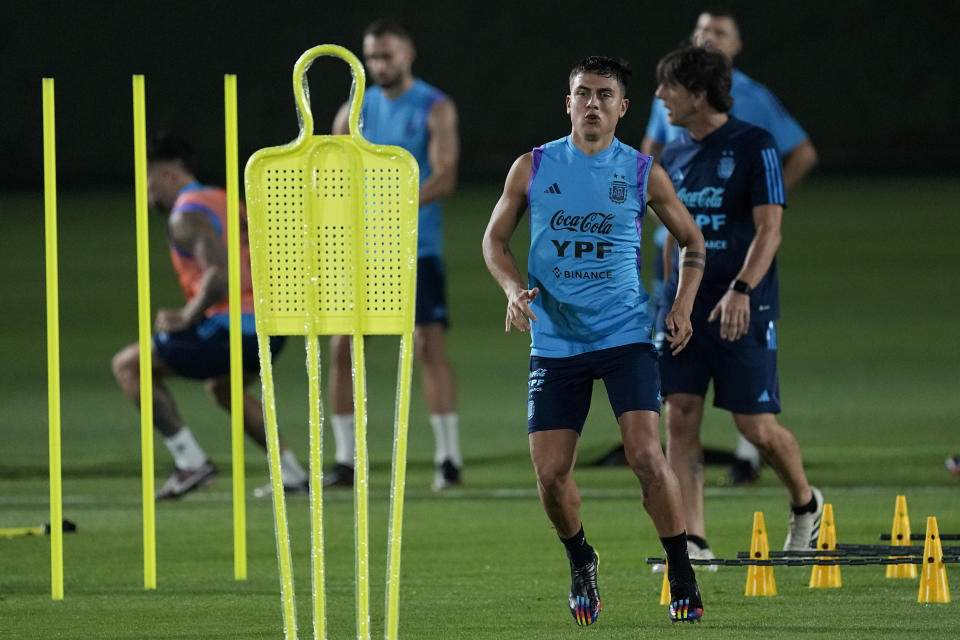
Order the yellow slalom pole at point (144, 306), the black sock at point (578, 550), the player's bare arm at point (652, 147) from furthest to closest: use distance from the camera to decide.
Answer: the player's bare arm at point (652, 147) < the yellow slalom pole at point (144, 306) < the black sock at point (578, 550)

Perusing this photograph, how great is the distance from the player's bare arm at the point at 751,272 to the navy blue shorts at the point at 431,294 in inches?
120

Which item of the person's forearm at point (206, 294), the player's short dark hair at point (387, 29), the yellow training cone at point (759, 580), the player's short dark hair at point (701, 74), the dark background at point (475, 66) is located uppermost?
the dark background at point (475, 66)

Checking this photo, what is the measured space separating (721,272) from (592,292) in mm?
1222

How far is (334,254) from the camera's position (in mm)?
4441

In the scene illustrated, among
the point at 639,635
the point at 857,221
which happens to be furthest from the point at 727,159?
the point at 857,221

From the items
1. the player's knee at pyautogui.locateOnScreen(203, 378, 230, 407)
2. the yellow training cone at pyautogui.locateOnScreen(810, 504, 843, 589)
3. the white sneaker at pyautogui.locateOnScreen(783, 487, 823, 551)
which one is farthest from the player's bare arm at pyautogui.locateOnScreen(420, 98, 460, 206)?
the yellow training cone at pyautogui.locateOnScreen(810, 504, 843, 589)

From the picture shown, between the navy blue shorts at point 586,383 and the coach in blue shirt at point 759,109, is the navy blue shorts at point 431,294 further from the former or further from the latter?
the navy blue shorts at point 586,383

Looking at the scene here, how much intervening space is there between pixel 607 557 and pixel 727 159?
5.44 feet

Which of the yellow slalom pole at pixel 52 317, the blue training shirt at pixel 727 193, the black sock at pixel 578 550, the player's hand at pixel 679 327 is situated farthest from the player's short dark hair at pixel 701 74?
the yellow slalom pole at pixel 52 317

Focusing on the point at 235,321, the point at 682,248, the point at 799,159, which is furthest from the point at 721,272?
the point at 799,159

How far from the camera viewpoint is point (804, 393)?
1324cm

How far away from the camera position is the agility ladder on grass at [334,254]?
4.40 meters

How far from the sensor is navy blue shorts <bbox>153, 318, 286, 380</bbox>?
8820 millimetres

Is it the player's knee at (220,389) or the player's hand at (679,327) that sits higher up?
the player's hand at (679,327)
